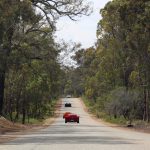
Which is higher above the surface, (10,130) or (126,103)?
(126,103)

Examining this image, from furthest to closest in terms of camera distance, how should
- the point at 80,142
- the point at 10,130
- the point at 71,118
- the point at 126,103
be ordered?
1. the point at 71,118
2. the point at 126,103
3. the point at 10,130
4. the point at 80,142

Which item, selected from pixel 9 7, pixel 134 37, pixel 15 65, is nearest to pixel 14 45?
pixel 15 65

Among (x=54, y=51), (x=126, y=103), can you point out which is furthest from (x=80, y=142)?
(x=126, y=103)

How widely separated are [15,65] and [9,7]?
10457 millimetres

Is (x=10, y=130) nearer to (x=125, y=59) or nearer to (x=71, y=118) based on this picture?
(x=71, y=118)

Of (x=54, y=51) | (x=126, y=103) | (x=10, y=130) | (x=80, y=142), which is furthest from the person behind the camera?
(x=126, y=103)

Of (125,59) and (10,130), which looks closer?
(10,130)

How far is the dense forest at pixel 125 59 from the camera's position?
51584 mm

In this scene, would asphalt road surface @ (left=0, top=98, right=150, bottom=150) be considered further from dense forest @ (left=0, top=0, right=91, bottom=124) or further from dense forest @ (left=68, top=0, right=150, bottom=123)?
dense forest @ (left=68, top=0, right=150, bottom=123)

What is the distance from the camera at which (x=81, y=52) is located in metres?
159

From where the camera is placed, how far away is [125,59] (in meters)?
74.9

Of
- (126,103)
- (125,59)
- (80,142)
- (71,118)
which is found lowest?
(80,142)

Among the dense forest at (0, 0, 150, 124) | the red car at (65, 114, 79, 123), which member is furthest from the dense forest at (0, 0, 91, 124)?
the red car at (65, 114, 79, 123)

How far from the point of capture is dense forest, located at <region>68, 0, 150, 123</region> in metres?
51.6
